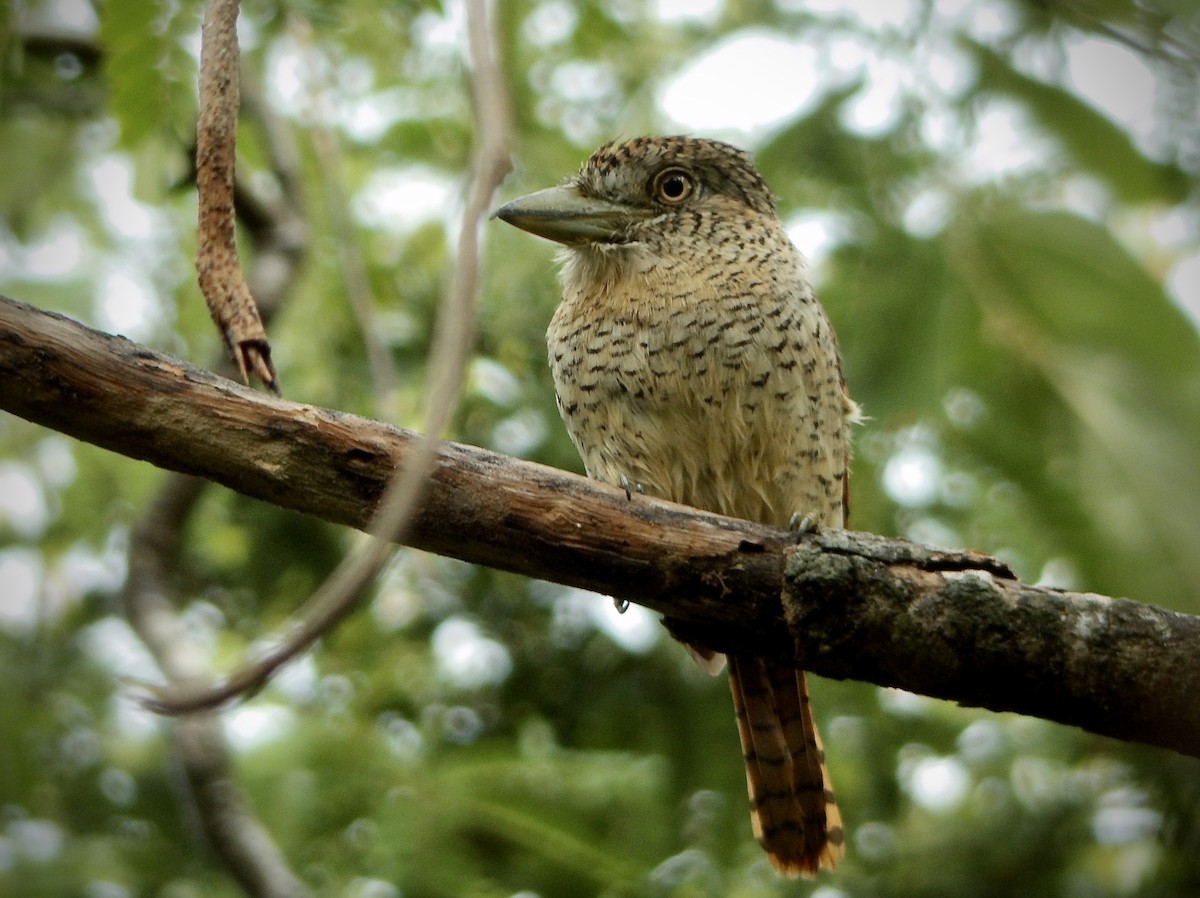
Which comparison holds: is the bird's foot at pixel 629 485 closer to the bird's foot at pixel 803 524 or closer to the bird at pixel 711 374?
the bird at pixel 711 374

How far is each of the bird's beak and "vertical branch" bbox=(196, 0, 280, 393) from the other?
151 centimetres

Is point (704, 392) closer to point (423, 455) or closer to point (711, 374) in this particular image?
point (711, 374)

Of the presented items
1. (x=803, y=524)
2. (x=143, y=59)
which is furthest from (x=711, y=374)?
(x=143, y=59)

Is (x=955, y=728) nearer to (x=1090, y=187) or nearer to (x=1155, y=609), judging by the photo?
(x=1090, y=187)

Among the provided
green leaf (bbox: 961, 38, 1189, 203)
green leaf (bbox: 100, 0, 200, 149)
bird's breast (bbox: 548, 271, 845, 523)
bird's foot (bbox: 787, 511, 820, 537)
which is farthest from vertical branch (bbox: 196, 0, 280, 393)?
green leaf (bbox: 961, 38, 1189, 203)

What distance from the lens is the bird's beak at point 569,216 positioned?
11.9 ft

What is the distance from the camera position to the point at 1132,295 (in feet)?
11.2

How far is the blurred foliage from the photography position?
135 inches

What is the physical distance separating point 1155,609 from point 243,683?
1853mm

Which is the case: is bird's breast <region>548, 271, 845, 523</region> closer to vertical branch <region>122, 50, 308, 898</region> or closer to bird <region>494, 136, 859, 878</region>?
bird <region>494, 136, 859, 878</region>

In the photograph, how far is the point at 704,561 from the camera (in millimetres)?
2504

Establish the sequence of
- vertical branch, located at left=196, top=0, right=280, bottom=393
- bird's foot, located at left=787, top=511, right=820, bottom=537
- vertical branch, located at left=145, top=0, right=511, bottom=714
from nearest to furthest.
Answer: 1. vertical branch, located at left=145, top=0, right=511, bottom=714
2. vertical branch, located at left=196, top=0, right=280, bottom=393
3. bird's foot, located at left=787, top=511, right=820, bottom=537

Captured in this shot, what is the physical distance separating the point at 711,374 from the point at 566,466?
2.89 feet

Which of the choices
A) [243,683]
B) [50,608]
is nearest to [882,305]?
[243,683]
